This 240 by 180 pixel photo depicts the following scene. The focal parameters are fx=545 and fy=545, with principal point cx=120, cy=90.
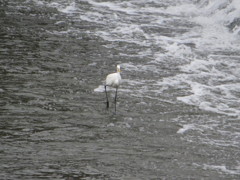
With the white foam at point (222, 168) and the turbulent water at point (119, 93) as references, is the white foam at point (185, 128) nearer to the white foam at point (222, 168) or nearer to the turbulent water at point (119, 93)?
the turbulent water at point (119, 93)

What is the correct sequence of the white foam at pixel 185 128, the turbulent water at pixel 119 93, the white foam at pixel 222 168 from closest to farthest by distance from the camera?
the white foam at pixel 222 168 → the turbulent water at pixel 119 93 → the white foam at pixel 185 128

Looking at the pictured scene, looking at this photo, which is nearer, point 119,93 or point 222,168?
point 222,168

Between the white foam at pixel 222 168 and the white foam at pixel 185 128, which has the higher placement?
the white foam at pixel 185 128

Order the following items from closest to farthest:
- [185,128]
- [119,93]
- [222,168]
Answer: [222,168] < [185,128] < [119,93]

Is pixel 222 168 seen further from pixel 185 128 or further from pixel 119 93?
pixel 119 93

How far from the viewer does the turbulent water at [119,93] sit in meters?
8.44

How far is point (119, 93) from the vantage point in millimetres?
11805

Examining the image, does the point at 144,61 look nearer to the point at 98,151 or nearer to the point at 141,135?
the point at 141,135

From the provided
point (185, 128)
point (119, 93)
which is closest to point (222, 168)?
point (185, 128)

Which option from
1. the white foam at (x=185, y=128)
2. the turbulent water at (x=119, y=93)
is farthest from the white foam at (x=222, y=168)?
the white foam at (x=185, y=128)

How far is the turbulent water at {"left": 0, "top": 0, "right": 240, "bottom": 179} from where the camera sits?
844 centimetres

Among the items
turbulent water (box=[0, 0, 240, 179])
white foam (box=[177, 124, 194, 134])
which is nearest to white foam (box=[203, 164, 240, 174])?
turbulent water (box=[0, 0, 240, 179])

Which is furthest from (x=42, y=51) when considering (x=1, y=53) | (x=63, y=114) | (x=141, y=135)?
(x=141, y=135)

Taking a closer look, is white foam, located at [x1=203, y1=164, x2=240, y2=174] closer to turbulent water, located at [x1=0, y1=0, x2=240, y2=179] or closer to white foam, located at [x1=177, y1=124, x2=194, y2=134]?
turbulent water, located at [x1=0, y1=0, x2=240, y2=179]
